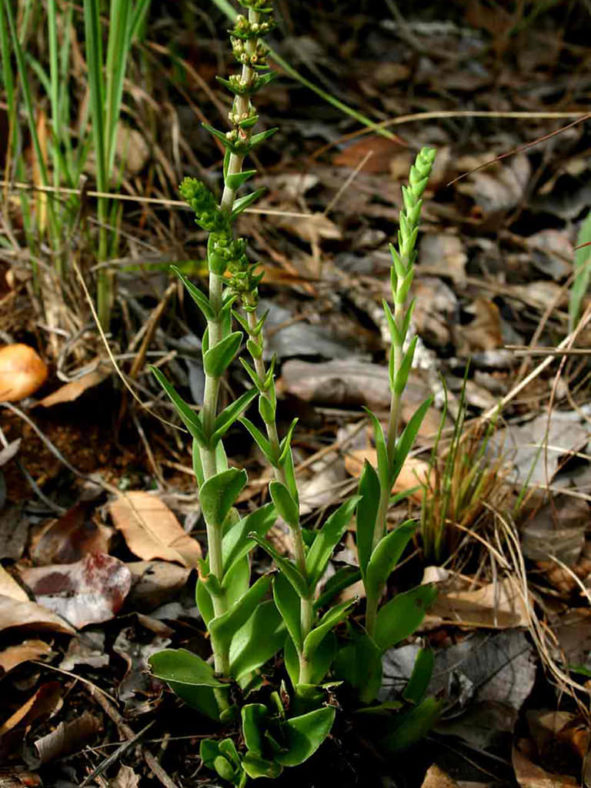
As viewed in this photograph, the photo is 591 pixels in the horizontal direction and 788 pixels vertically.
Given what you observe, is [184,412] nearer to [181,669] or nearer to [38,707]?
[181,669]

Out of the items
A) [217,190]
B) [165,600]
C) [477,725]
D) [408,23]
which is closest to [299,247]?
[217,190]

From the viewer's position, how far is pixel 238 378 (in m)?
2.28

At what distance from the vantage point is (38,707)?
1.49 meters

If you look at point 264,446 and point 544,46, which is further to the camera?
point 544,46

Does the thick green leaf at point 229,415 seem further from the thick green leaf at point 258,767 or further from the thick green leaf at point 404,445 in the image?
the thick green leaf at point 258,767

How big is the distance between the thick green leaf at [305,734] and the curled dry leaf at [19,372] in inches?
43.1

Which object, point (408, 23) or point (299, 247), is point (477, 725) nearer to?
point (299, 247)

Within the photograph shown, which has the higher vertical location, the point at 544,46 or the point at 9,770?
the point at 544,46

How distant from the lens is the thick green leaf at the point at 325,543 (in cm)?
122

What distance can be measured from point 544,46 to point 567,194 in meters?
1.65

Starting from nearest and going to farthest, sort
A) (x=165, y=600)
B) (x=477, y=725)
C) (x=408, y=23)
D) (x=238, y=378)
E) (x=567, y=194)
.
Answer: (x=477, y=725), (x=165, y=600), (x=238, y=378), (x=567, y=194), (x=408, y=23)

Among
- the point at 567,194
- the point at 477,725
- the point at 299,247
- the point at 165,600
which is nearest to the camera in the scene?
the point at 477,725

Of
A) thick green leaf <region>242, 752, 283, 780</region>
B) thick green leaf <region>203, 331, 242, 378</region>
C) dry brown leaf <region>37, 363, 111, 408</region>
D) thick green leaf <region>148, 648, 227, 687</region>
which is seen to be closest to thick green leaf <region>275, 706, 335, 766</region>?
thick green leaf <region>242, 752, 283, 780</region>

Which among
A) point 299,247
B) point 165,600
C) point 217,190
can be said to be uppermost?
point 217,190
